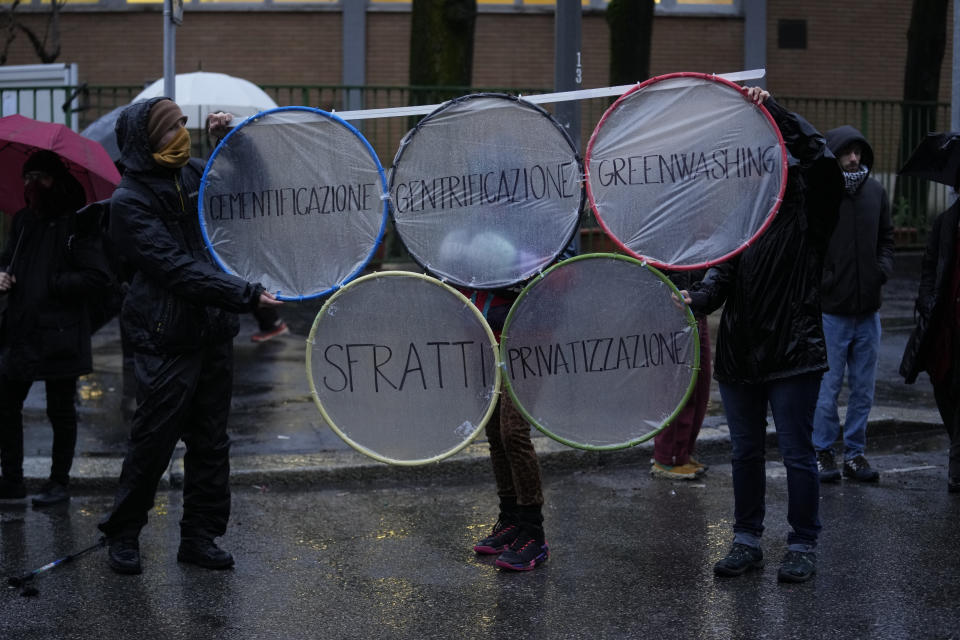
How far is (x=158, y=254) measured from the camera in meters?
4.86

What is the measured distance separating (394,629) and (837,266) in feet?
11.6

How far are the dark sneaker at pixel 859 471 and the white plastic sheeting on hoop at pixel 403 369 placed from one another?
116 inches

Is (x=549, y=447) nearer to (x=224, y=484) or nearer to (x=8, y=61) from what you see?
(x=224, y=484)

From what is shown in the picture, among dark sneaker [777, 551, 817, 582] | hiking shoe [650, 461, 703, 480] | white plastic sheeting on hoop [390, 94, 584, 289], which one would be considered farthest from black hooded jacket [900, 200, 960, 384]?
white plastic sheeting on hoop [390, 94, 584, 289]

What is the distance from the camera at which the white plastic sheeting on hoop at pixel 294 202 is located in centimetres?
446

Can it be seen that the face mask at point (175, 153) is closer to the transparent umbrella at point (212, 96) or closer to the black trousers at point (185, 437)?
the black trousers at point (185, 437)

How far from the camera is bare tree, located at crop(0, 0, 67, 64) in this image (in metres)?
15.2

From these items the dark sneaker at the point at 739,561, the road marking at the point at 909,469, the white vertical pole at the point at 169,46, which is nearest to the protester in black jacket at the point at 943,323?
the road marking at the point at 909,469

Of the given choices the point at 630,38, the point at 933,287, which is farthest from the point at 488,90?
the point at 933,287

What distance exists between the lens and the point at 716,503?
20.2ft

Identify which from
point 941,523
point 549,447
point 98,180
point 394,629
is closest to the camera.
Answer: point 394,629

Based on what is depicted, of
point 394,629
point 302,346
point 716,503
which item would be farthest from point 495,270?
point 302,346

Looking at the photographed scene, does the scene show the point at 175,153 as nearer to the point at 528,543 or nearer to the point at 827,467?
the point at 528,543

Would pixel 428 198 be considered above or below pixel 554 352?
above
